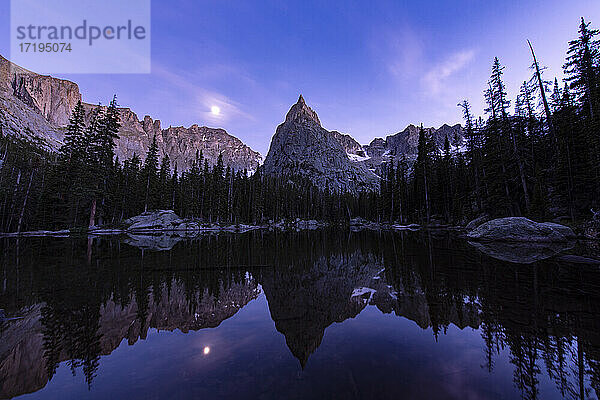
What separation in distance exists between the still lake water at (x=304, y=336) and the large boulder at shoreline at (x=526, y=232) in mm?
10398

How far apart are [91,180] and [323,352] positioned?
136ft

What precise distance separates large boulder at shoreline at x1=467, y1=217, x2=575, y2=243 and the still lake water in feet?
34.1

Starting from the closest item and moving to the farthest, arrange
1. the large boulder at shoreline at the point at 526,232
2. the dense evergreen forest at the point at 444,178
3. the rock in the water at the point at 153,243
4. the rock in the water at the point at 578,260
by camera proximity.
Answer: the rock in the water at the point at 578,260 → the large boulder at shoreline at the point at 526,232 → the rock in the water at the point at 153,243 → the dense evergreen forest at the point at 444,178

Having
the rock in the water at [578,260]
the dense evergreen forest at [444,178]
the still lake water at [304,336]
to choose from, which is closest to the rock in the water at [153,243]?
the still lake water at [304,336]

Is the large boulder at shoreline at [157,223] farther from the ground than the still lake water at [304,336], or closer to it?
farther from the ground

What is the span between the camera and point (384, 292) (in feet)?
27.9

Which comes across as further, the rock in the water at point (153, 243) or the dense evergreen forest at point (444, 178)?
the dense evergreen forest at point (444, 178)

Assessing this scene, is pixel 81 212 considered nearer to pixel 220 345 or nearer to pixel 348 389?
pixel 220 345

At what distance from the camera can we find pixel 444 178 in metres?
48.3

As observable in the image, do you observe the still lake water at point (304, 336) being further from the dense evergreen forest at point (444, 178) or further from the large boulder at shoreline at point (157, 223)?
the large boulder at shoreline at point (157, 223)

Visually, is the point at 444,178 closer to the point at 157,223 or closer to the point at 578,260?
the point at 578,260

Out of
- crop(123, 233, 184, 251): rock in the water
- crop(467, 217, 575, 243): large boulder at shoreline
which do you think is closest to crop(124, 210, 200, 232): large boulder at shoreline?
crop(123, 233, 184, 251): rock in the water

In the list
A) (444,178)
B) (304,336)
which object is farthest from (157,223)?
(444,178)

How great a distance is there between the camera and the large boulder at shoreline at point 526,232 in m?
18.5
